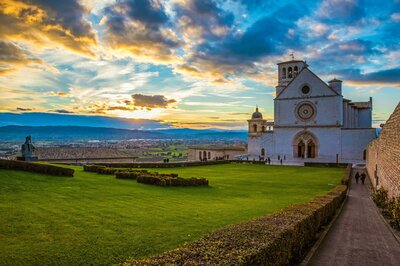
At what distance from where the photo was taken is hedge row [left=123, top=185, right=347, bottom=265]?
5426 mm

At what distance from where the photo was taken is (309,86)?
198ft

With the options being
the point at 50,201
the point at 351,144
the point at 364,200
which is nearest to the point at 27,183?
the point at 50,201

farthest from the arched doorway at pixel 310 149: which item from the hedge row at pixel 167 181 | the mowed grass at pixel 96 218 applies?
the mowed grass at pixel 96 218

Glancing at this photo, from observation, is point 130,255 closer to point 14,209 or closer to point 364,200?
point 14,209

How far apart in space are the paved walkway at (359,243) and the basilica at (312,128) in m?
42.9

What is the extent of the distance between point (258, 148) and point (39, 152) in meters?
40.6

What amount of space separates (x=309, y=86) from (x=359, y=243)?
175ft

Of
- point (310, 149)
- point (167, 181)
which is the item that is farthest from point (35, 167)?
point (310, 149)

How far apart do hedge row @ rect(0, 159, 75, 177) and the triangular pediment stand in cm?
5020

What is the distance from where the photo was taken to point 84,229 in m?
9.19

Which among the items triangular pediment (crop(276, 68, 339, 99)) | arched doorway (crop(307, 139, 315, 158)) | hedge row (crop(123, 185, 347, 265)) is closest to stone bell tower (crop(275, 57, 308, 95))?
triangular pediment (crop(276, 68, 339, 99))

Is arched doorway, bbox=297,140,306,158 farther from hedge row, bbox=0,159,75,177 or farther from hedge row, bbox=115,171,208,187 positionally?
hedge row, bbox=0,159,75,177

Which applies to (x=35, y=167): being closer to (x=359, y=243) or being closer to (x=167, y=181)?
(x=167, y=181)

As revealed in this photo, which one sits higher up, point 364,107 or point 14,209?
point 364,107
